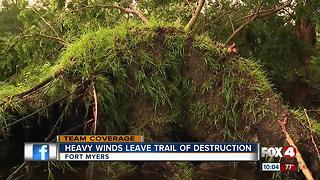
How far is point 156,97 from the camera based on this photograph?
6426 mm

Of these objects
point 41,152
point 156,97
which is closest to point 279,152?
point 156,97

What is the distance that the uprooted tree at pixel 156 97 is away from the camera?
618cm

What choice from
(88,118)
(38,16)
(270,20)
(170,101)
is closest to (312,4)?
(270,20)

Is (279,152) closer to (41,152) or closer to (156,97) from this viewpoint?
(156,97)

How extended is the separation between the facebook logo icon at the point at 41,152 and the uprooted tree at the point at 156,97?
14.9 inches

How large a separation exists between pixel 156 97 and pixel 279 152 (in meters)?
1.80

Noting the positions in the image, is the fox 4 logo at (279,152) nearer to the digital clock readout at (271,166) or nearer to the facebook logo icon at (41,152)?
the digital clock readout at (271,166)

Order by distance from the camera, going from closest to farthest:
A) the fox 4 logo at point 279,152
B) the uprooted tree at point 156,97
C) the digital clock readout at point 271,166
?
the fox 4 logo at point 279,152, the digital clock readout at point 271,166, the uprooted tree at point 156,97

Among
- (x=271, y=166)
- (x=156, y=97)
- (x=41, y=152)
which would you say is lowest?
(x=271, y=166)

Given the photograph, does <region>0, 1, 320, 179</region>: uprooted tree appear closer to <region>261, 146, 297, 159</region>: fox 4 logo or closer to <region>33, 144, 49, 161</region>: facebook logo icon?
<region>261, 146, 297, 159</region>: fox 4 logo

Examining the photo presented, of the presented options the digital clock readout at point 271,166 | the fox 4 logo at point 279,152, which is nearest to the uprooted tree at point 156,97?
the fox 4 logo at point 279,152

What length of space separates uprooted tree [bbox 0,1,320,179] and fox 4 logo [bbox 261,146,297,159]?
152mm

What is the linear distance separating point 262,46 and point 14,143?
6.25m

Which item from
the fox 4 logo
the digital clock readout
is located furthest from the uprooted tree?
the digital clock readout
